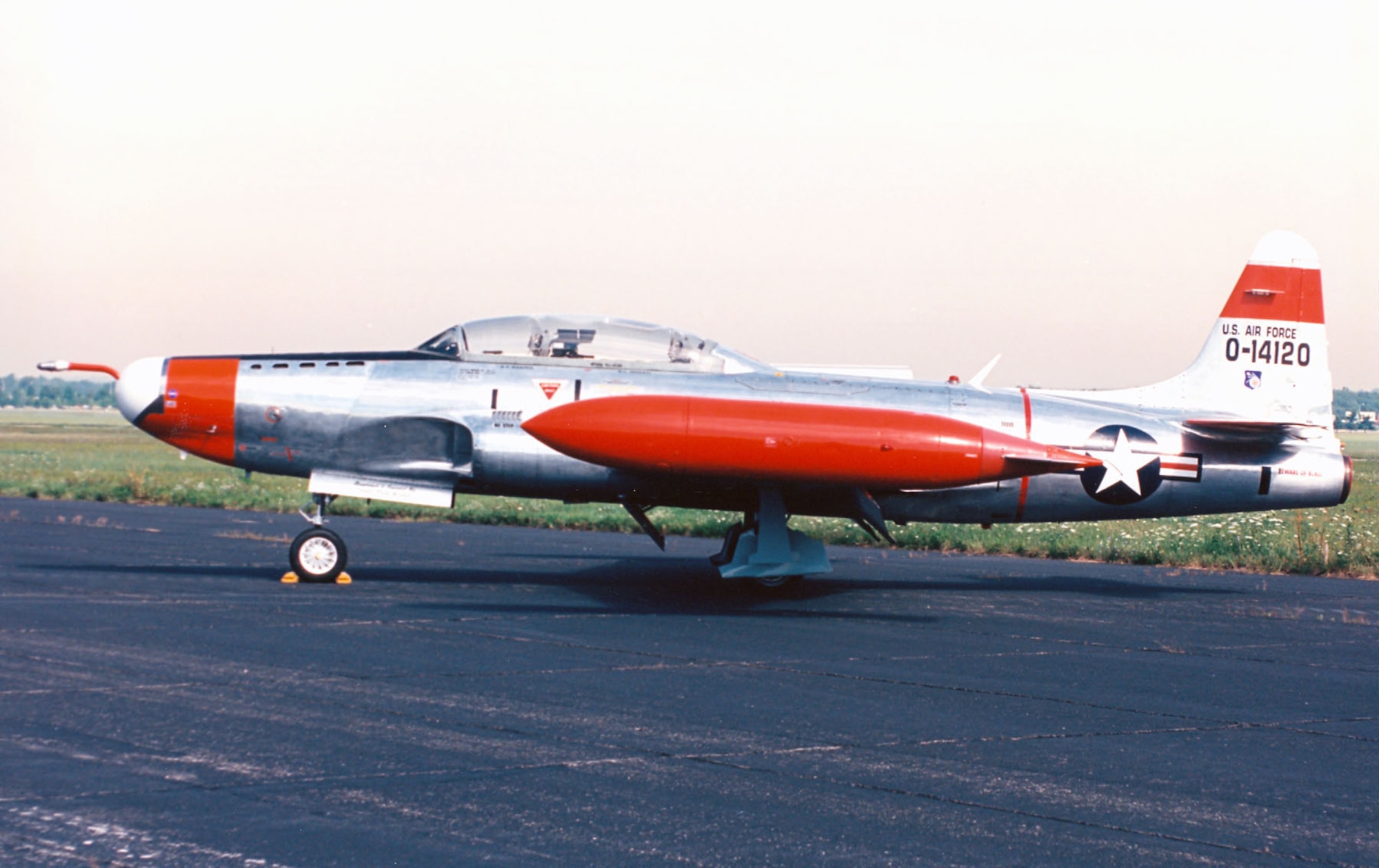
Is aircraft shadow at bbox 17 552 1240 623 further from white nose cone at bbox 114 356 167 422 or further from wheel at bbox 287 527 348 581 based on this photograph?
white nose cone at bbox 114 356 167 422

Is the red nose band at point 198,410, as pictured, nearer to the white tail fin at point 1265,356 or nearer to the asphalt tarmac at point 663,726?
the asphalt tarmac at point 663,726

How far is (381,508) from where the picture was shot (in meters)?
28.3

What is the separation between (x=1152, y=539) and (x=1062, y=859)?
68.7 ft

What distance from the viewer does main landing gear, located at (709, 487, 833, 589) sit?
14117 mm

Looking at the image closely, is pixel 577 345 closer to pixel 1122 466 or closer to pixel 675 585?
pixel 675 585

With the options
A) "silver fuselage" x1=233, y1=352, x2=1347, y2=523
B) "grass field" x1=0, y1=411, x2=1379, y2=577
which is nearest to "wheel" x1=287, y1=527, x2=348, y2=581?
"silver fuselage" x1=233, y1=352, x2=1347, y2=523

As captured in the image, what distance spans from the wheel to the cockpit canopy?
2379 mm

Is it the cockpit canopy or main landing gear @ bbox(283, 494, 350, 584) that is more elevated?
the cockpit canopy

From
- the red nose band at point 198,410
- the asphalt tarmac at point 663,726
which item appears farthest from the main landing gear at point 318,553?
the red nose band at point 198,410

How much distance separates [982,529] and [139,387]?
662 inches

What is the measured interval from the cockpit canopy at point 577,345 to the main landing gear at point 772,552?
1.60 meters

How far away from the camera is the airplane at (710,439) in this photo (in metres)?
12.7

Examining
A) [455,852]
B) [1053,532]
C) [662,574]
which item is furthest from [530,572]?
[1053,532]

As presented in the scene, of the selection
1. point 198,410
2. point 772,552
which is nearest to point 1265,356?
point 772,552
